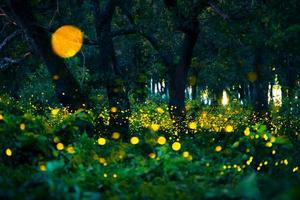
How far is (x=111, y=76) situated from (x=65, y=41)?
1.59m

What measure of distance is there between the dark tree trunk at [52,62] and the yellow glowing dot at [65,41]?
20cm

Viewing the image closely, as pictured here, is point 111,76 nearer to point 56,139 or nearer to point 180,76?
point 180,76

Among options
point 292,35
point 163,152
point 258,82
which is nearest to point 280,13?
point 292,35

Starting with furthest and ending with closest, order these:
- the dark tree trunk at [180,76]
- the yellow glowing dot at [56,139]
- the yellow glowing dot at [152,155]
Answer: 1. the dark tree trunk at [180,76]
2. the yellow glowing dot at [56,139]
3. the yellow glowing dot at [152,155]

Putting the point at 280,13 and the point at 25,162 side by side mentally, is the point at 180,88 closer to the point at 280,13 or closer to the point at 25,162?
the point at 280,13

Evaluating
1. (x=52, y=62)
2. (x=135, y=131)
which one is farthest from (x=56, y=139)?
(x=135, y=131)

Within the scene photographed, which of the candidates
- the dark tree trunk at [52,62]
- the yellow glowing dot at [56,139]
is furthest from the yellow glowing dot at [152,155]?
the dark tree trunk at [52,62]

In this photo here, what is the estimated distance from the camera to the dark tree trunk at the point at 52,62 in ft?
39.5

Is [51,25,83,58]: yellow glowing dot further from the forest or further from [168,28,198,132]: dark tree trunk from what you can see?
[168,28,198,132]: dark tree trunk

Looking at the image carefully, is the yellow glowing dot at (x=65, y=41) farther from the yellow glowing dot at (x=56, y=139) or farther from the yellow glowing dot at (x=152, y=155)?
the yellow glowing dot at (x=152, y=155)

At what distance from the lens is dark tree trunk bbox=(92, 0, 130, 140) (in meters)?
13.6

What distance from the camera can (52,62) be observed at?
1205 centimetres

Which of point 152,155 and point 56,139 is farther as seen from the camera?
point 56,139

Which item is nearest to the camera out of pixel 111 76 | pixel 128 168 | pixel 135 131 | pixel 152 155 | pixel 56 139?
pixel 128 168
